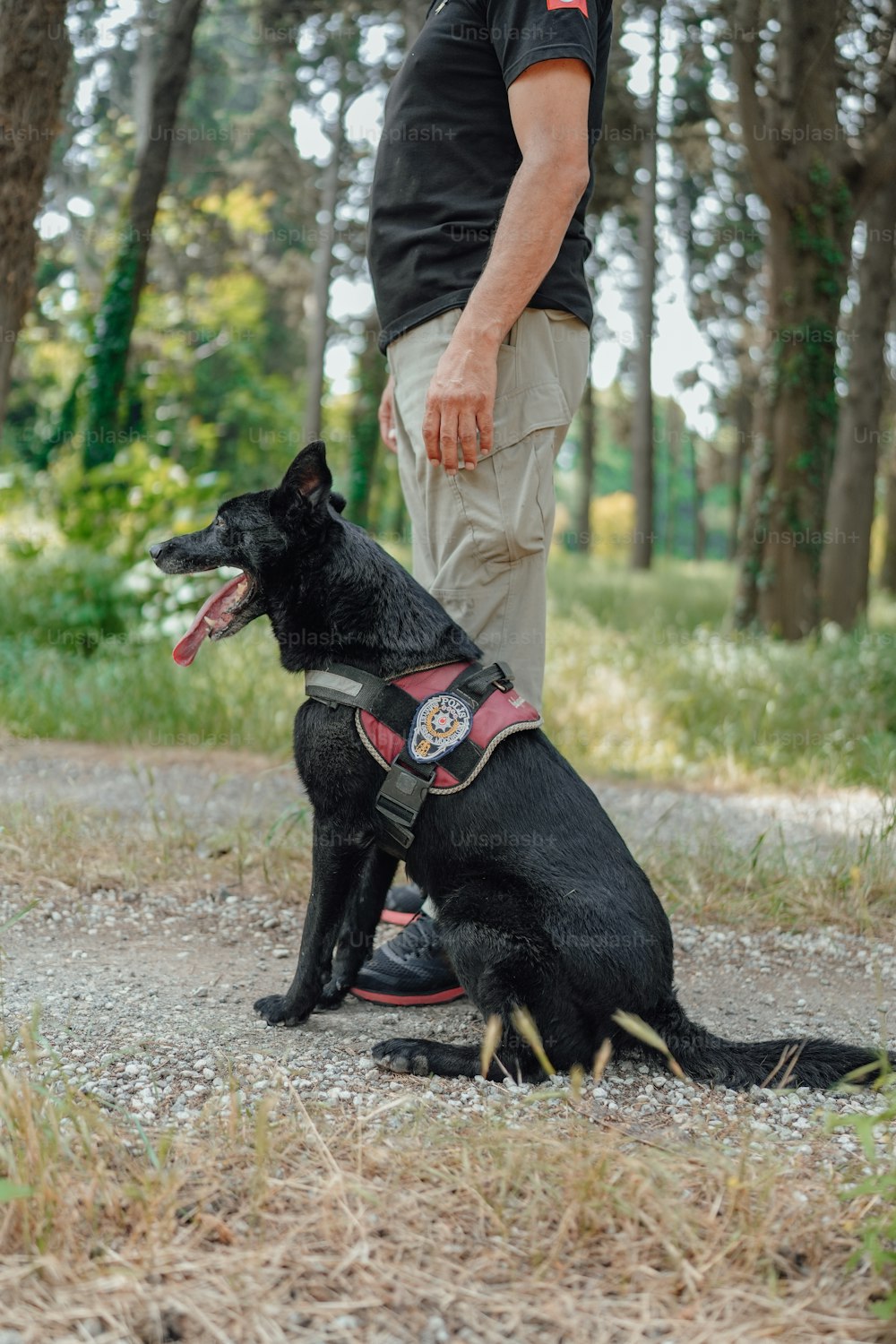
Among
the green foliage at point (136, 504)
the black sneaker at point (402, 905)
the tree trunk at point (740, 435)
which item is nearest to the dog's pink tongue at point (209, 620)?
the black sneaker at point (402, 905)

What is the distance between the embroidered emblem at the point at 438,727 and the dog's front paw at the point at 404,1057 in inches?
26.8

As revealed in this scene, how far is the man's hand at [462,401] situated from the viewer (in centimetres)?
272

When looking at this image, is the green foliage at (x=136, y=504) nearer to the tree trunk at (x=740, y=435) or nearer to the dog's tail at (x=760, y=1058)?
the dog's tail at (x=760, y=1058)

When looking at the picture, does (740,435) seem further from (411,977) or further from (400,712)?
(400,712)

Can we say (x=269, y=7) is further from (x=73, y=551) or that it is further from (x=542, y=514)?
(x=542, y=514)

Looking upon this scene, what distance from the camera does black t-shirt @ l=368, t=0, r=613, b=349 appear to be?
2.90 meters

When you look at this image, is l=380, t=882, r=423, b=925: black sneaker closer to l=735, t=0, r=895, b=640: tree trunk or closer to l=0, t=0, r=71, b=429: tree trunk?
l=0, t=0, r=71, b=429: tree trunk

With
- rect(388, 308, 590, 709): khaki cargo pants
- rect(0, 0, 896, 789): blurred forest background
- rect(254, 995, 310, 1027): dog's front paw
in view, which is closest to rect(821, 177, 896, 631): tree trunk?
rect(0, 0, 896, 789): blurred forest background

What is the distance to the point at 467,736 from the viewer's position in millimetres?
2664

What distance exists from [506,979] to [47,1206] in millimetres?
1108

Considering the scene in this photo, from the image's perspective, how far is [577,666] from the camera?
7.67 meters

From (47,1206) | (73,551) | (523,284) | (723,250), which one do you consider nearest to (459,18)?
(523,284)

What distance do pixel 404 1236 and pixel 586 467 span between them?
74.3ft

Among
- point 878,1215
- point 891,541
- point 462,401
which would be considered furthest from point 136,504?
point 891,541
